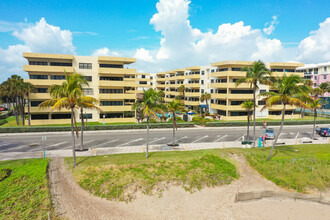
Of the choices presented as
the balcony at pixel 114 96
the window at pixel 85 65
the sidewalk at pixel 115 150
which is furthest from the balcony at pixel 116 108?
the sidewalk at pixel 115 150

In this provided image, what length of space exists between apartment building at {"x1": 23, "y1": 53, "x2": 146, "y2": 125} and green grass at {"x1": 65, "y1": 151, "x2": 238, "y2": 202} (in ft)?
103

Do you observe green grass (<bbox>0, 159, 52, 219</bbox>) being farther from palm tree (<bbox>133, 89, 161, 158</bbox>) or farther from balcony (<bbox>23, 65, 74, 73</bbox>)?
balcony (<bbox>23, 65, 74, 73</bbox>)

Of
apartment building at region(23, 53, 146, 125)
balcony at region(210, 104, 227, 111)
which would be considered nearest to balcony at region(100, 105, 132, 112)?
apartment building at region(23, 53, 146, 125)

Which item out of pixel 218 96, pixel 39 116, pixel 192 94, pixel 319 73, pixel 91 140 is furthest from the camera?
pixel 319 73

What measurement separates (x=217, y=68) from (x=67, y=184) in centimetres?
5843

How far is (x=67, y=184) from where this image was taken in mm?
17703

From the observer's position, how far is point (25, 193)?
15875 mm

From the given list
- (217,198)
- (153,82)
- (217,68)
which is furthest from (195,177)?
(153,82)

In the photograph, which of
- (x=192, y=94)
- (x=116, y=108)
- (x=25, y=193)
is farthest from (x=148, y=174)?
(x=192, y=94)

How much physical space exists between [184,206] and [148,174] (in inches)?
185

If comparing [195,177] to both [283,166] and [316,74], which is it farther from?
[316,74]

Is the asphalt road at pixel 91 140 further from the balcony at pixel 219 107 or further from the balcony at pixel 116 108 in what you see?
the balcony at pixel 219 107

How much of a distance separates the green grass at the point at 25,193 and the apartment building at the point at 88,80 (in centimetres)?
3194

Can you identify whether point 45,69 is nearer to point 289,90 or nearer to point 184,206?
point 184,206
